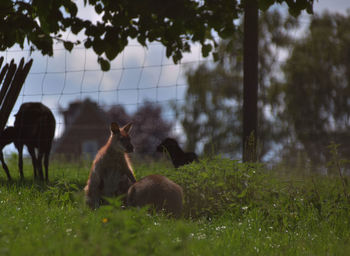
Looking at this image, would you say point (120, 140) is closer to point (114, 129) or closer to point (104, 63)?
point (114, 129)

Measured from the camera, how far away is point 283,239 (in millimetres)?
4512

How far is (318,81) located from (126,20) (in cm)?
1751

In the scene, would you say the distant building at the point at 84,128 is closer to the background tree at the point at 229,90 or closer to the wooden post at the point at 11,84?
the background tree at the point at 229,90

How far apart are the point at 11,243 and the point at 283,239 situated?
111 inches

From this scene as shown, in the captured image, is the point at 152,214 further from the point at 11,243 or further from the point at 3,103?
the point at 3,103

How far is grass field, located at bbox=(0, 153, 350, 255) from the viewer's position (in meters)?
2.99

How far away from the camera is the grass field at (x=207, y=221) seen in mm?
2992

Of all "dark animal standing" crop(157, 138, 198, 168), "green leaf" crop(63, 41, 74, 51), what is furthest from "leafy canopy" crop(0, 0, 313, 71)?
"dark animal standing" crop(157, 138, 198, 168)

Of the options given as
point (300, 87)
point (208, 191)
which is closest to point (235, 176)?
point (208, 191)

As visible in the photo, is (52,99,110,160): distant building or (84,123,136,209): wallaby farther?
(52,99,110,160): distant building

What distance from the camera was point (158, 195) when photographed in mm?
5289

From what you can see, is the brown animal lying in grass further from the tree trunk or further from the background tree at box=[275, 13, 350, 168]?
the background tree at box=[275, 13, 350, 168]

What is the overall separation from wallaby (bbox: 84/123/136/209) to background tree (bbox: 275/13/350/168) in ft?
50.5

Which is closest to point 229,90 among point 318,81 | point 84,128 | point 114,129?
point 318,81
